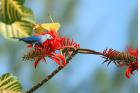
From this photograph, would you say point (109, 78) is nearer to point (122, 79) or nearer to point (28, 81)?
point (122, 79)

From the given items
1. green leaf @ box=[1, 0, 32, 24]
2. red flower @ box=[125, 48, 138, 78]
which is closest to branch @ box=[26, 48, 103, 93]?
red flower @ box=[125, 48, 138, 78]

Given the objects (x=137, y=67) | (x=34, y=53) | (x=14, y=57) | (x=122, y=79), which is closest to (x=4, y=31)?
(x=34, y=53)

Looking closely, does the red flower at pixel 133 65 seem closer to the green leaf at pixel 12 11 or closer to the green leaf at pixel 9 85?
the green leaf at pixel 9 85

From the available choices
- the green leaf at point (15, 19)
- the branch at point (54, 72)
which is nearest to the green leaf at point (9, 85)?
the branch at point (54, 72)

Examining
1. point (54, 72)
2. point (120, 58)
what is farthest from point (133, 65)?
point (54, 72)

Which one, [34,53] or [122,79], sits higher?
[34,53]

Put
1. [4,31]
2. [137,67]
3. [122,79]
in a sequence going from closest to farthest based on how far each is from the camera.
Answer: [4,31], [137,67], [122,79]

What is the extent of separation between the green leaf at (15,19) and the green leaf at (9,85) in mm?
186

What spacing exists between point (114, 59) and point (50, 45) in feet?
0.43

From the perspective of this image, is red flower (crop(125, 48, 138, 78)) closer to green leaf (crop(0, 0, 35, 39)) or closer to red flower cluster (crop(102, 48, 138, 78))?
red flower cluster (crop(102, 48, 138, 78))

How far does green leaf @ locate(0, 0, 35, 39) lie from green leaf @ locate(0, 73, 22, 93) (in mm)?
186

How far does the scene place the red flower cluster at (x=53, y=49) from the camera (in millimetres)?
1035

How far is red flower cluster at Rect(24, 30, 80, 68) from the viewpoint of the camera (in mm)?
1035

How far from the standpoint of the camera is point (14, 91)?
2.79 ft
